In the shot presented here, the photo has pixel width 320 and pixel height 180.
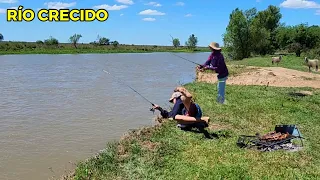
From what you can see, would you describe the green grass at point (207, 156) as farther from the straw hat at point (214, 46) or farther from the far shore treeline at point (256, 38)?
the far shore treeline at point (256, 38)

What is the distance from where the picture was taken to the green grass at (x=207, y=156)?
242 inches

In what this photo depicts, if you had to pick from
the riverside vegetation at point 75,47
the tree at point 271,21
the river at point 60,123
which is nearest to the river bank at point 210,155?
the river at point 60,123

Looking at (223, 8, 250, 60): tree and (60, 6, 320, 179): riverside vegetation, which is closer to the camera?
(60, 6, 320, 179): riverside vegetation

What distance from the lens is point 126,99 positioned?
1627 centimetres

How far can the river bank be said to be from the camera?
242 inches

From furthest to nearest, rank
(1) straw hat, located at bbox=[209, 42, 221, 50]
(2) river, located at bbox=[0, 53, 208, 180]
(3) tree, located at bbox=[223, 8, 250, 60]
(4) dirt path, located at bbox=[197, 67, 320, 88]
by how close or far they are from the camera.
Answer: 1. (3) tree, located at bbox=[223, 8, 250, 60]
2. (4) dirt path, located at bbox=[197, 67, 320, 88]
3. (1) straw hat, located at bbox=[209, 42, 221, 50]
4. (2) river, located at bbox=[0, 53, 208, 180]

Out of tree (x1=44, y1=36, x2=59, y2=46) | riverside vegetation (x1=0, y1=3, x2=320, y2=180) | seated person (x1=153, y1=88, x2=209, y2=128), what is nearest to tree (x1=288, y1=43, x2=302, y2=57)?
riverside vegetation (x1=0, y1=3, x2=320, y2=180)

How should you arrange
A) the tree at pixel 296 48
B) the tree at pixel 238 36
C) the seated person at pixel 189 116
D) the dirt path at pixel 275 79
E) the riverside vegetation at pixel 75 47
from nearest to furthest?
the seated person at pixel 189 116, the dirt path at pixel 275 79, the tree at pixel 296 48, the tree at pixel 238 36, the riverside vegetation at pixel 75 47

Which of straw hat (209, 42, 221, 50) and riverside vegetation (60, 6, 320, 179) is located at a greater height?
straw hat (209, 42, 221, 50)

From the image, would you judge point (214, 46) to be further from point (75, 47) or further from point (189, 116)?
point (75, 47)

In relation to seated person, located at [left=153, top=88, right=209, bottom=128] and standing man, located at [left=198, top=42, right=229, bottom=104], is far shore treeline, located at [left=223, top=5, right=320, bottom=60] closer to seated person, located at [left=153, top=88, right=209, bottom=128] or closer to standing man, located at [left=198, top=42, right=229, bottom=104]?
standing man, located at [left=198, top=42, right=229, bottom=104]

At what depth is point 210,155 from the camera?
695cm

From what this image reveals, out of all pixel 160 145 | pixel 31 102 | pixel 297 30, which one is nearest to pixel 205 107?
pixel 160 145

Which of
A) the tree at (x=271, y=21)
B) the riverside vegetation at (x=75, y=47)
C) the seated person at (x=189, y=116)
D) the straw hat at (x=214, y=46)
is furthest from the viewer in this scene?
the riverside vegetation at (x=75, y=47)
